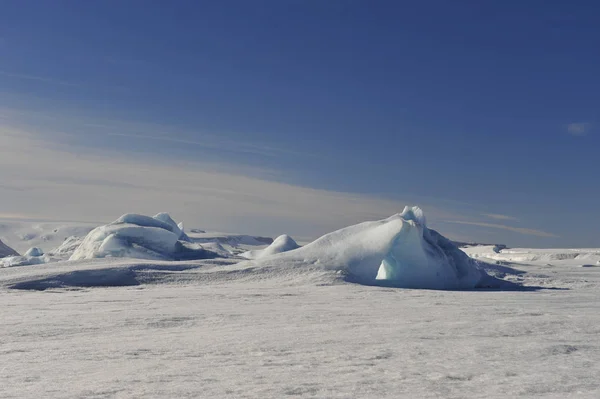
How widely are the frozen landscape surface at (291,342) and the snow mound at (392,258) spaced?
124 centimetres

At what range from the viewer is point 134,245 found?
18.5 m

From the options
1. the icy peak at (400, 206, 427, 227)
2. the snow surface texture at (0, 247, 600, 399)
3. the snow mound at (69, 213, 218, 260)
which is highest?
the icy peak at (400, 206, 427, 227)

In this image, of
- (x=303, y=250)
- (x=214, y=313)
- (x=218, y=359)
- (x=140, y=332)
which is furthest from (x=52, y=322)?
(x=303, y=250)

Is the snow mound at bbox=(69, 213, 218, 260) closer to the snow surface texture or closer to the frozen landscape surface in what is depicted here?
the frozen landscape surface

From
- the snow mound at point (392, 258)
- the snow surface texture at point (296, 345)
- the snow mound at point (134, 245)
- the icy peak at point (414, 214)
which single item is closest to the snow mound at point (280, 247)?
the snow mound at point (134, 245)

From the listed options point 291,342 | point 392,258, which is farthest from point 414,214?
point 291,342

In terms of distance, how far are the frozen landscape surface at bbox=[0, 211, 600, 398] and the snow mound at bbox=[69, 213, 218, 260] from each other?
20.1 ft

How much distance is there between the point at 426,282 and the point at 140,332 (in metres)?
8.40

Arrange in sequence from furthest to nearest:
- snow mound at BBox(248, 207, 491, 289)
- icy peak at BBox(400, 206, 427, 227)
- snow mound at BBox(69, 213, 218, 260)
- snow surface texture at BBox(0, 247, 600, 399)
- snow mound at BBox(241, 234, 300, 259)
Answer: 1. snow mound at BBox(241, 234, 300, 259)
2. snow mound at BBox(69, 213, 218, 260)
3. icy peak at BBox(400, 206, 427, 227)
4. snow mound at BBox(248, 207, 491, 289)
5. snow surface texture at BBox(0, 247, 600, 399)

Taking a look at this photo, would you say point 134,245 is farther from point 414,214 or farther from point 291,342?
point 291,342

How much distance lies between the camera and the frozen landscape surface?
3510 millimetres

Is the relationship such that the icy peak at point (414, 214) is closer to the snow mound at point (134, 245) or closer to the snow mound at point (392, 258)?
the snow mound at point (392, 258)

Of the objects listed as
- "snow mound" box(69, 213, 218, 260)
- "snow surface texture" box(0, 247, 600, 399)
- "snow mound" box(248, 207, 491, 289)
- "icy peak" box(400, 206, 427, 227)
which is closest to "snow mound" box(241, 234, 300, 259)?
"snow mound" box(69, 213, 218, 260)

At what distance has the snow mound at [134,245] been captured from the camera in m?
17.9
